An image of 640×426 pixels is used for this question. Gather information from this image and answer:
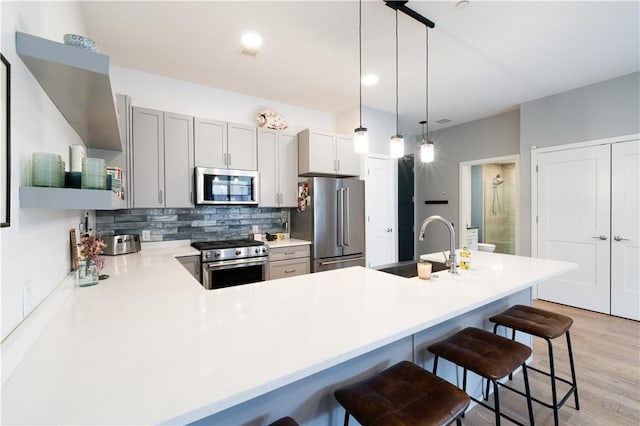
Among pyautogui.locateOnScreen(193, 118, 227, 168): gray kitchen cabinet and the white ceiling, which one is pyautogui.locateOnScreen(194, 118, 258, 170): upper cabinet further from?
the white ceiling

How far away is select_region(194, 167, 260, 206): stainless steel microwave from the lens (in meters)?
3.12

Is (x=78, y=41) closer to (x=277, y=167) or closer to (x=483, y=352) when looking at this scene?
(x=483, y=352)

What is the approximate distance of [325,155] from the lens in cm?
380

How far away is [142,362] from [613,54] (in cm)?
442

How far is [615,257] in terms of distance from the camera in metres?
3.37

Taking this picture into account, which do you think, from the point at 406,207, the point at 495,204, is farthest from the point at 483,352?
the point at 495,204

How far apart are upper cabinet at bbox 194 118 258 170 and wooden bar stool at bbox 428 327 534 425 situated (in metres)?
2.80

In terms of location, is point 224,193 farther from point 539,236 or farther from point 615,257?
point 615,257

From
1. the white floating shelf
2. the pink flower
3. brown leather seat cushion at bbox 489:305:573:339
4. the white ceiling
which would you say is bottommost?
brown leather seat cushion at bbox 489:305:573:339

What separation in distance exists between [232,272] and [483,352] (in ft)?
7.76

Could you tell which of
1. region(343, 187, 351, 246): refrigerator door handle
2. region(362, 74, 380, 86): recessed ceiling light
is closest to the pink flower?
region(343, 187, 351, 246): refrigerator door handle

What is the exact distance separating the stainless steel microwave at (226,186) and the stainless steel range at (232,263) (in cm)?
51

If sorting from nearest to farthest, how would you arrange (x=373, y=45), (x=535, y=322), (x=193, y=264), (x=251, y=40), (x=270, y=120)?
(x=535, y=322) < (x=251, y=40) < (x=373, y=45) < (x=193, y=264) < (x=270, y=120)

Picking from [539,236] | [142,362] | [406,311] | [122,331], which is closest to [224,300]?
[122,331]
